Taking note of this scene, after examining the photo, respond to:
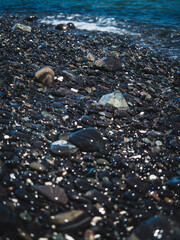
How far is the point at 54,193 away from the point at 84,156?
2.03ft

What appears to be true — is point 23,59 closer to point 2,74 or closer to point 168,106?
point 2,74

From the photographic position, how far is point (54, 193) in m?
1.84

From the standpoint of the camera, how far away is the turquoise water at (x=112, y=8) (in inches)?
467

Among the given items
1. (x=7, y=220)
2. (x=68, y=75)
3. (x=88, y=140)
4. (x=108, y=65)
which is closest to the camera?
(x=7, y=220)

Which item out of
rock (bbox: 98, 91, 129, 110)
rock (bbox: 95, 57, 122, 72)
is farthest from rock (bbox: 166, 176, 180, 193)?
rock (bbox: 95, 57, 122, 72)

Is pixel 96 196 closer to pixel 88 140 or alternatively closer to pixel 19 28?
pixel 88 140

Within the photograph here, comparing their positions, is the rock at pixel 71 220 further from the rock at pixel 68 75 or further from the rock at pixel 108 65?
the rock at pixel 108 65

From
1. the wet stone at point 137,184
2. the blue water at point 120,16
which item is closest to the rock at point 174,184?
the wet stone at point 137,184

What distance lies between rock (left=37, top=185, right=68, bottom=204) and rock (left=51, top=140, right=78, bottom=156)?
0.48 m

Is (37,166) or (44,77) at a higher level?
(44,77)

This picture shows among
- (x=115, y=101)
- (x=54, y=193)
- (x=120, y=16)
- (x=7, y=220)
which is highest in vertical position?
(x=120, y=16)

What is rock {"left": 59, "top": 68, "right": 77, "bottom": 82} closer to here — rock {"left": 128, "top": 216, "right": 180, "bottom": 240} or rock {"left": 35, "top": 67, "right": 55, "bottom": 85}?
rock {"left": 35, "top": 67, "right": 55, "bottom": 85}

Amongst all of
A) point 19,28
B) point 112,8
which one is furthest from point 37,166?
point 112,8

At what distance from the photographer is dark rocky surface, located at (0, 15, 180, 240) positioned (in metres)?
1.64
